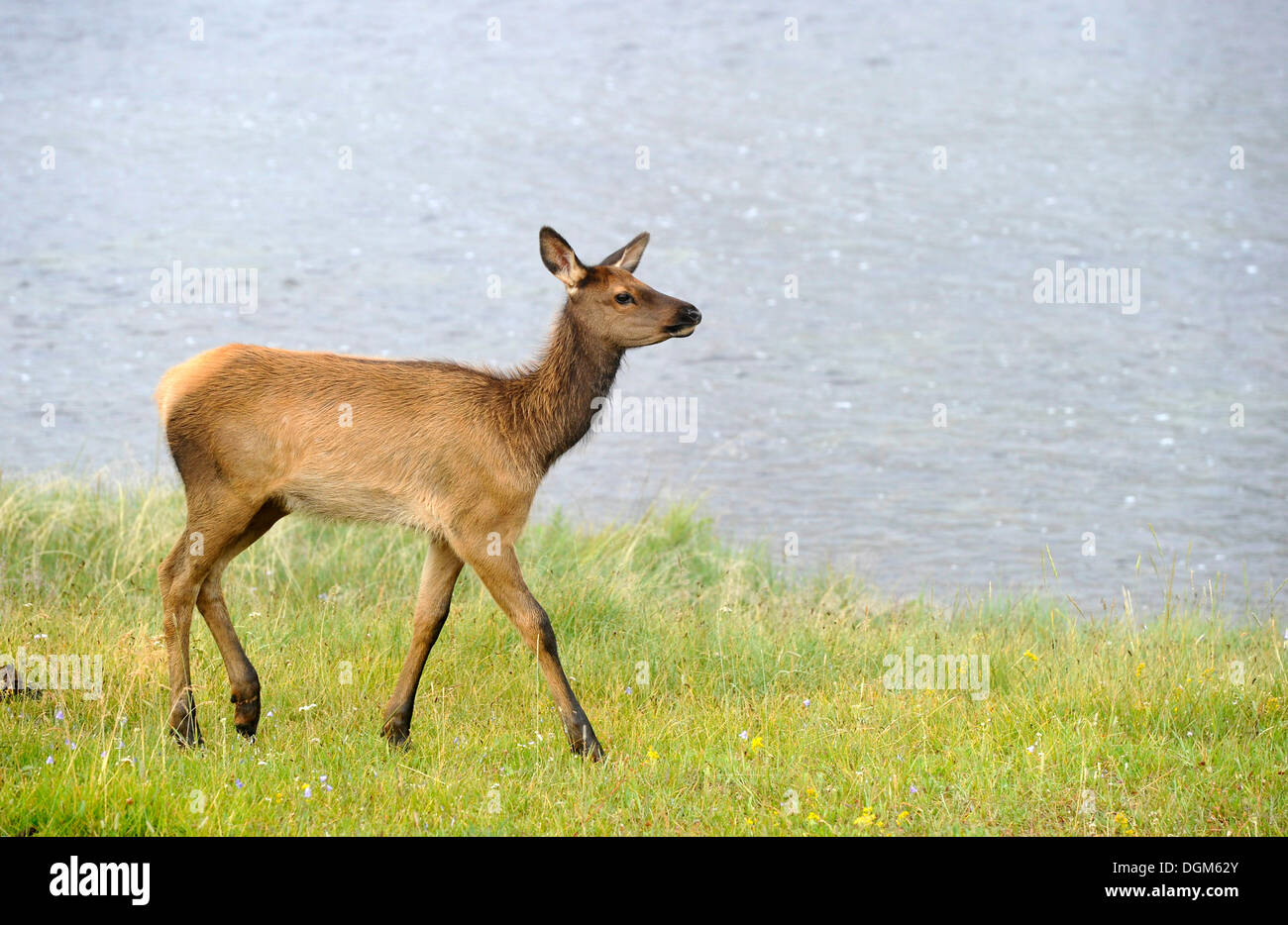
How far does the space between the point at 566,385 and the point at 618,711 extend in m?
1.52

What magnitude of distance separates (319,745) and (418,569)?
2.68 metres

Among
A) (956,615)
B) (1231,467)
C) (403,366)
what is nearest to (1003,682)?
(956,615)

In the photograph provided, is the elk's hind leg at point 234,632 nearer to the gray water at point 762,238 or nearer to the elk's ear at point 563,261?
the elk's ear at point 563,261

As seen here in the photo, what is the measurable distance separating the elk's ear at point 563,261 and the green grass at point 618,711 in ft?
6.33

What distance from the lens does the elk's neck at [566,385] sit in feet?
23.0

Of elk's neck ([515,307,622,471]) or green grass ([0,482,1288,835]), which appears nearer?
green grass ([0,482,1288,835])

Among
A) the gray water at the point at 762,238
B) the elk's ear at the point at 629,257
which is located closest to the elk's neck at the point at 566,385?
the elk's ear at the point at 629,257

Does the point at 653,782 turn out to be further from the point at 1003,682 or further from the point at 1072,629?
the point at 1072,629

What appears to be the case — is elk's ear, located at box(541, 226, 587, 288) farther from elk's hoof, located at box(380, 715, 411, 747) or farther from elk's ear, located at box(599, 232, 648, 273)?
elk's hoof, located at box(380, 715, 411, 747)

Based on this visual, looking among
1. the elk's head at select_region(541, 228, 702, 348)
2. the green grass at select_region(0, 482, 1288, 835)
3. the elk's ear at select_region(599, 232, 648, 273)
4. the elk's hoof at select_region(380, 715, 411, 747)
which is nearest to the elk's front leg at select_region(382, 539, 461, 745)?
the elk's hoof at select_region(380, 715, 411, 747)

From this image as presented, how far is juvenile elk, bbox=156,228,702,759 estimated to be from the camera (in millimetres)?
6547

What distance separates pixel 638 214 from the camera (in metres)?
19.1

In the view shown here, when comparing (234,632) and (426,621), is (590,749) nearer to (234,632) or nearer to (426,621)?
(426,621)

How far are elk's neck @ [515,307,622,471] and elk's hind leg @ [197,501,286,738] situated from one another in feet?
3.98
